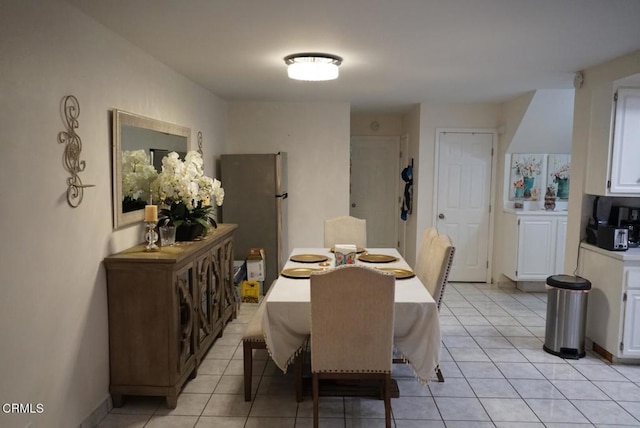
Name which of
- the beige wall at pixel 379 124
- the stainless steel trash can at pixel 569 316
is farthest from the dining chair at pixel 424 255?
the beige wall at pixel 379 124

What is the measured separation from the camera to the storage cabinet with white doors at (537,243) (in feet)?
17.4

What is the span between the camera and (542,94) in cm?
484

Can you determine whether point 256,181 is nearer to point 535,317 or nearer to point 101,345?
point 101,345

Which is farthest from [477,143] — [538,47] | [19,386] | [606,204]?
[19,386]

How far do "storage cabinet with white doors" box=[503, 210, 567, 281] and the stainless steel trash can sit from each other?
1.70m

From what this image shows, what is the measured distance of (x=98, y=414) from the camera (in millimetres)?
2635

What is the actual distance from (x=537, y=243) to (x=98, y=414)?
4748 millimetres

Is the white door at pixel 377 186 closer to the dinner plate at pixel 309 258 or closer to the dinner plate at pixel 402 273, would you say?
the dinner plate at pixel 309 258

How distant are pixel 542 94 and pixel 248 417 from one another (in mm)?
4278

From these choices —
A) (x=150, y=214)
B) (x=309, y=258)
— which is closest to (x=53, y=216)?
(x=150, y=214)

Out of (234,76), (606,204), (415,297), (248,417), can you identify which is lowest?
(248,417)

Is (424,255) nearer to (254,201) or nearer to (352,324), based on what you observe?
(352,324)

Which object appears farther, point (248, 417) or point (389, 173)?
point (389, 173)

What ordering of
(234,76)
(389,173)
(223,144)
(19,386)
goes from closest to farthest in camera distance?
(19,386) < (234,76) < (223,144) < (389,173)
